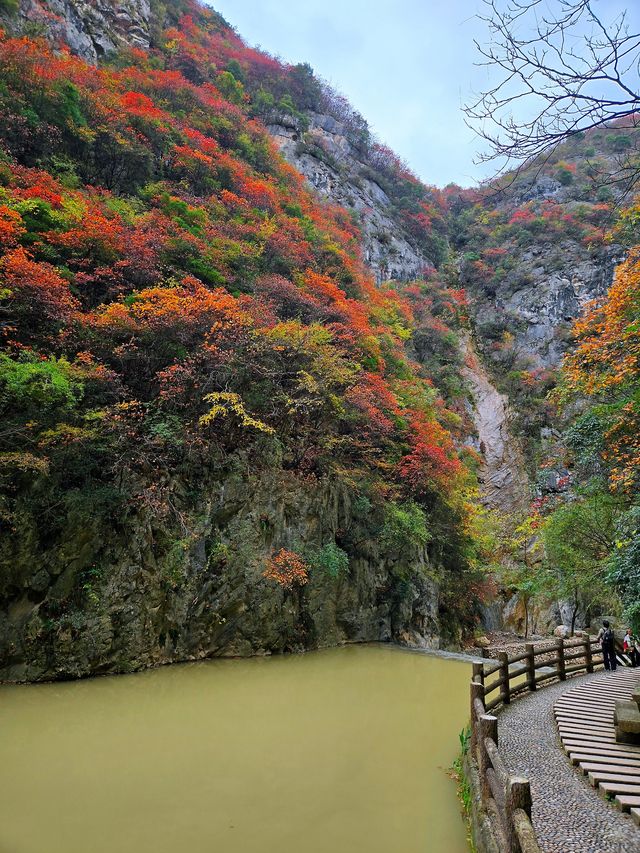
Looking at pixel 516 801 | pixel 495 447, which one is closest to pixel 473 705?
pixel 516 801

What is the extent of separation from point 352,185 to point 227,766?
117 ft

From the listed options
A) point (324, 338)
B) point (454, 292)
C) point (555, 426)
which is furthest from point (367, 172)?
point (324, 338)

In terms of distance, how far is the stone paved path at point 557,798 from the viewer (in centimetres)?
309

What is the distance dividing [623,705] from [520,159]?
19.0ft

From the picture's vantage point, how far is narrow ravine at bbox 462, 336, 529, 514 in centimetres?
2527

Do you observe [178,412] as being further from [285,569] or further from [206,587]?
[285,569]

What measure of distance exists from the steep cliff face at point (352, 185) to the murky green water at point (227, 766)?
28.7m

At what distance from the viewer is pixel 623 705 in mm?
5258

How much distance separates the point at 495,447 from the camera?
27562mm

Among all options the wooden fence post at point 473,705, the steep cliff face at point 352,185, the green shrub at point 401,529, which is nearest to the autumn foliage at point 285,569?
the green shrub at point 401,529

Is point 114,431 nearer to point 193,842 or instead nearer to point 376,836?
point 193,842

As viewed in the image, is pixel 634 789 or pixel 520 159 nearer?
pixel 520 159

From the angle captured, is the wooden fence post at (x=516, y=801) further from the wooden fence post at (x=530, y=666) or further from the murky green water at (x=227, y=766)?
the wooden fence post at (x=530, y=666)

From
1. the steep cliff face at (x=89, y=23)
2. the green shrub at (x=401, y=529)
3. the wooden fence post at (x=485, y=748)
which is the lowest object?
the wooden fence post at (x=485, y=748)
